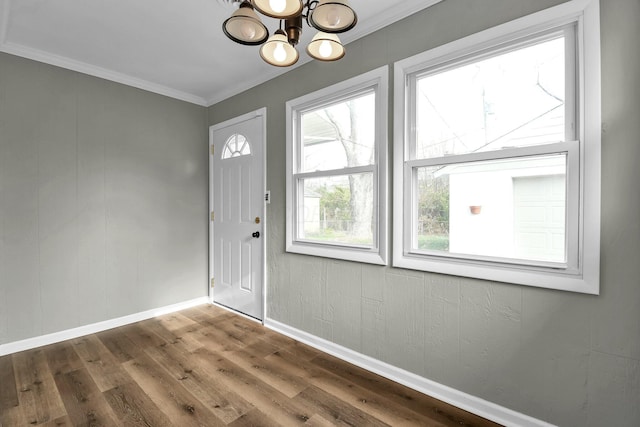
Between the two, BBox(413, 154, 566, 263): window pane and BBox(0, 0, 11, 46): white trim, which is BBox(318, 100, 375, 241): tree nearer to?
BBox(413, 154, 566, 263): window pane

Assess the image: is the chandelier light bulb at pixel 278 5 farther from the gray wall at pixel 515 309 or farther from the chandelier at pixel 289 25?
the gray wall at pixel 515 309

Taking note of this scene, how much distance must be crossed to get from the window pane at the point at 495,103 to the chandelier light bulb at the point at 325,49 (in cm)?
84

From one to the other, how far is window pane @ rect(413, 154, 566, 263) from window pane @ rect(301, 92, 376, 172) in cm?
52

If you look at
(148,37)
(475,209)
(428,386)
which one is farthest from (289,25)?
(428,386)

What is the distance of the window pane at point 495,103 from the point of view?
159 cm

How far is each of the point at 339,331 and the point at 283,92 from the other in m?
2.23

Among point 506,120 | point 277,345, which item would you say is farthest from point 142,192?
point 506,120

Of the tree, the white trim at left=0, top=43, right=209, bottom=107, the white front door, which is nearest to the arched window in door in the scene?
the white front door

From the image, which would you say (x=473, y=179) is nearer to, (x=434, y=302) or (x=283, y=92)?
(x=434, y=302)

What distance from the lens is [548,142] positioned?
158 centimetres

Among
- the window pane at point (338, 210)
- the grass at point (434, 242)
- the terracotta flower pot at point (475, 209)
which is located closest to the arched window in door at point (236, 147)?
the window pane at point (338, 210)

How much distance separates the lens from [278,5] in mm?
1111

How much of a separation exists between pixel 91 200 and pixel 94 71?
4.09ft

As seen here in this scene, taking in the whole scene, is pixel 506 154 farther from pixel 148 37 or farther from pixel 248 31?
pixel 148 37
